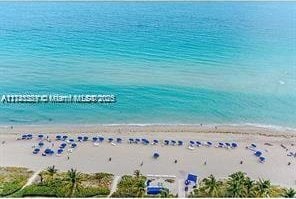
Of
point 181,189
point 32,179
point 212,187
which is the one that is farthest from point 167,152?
point 32,179

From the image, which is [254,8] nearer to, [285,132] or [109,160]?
[285,132]

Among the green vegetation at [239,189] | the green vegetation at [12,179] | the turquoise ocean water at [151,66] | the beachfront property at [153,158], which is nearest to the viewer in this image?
the green vegetation at [239,189]

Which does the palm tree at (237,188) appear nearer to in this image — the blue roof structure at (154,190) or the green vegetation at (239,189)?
the green vegetation at (239,189)

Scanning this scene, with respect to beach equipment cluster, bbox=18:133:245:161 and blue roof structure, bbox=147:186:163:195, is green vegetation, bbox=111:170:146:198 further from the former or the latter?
beach equipment cluster, bbox=18:133:245:161

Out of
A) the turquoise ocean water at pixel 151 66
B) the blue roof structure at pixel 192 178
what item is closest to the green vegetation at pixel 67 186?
the blue roof structure at pixel 192 178

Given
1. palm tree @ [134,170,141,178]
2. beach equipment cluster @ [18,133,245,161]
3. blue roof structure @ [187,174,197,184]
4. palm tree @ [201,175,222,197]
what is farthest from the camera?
beach equipment cluster @ [18,133,245,161]

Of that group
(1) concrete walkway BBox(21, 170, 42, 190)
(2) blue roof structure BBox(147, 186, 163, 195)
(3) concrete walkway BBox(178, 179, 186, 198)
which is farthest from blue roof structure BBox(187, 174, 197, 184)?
(1) concrete walkway BBox(21, 170, 42, 190)

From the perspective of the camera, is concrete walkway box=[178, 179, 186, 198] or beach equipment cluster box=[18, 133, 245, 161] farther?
beach equipment cluster box=[18, 133, 245, 161]
